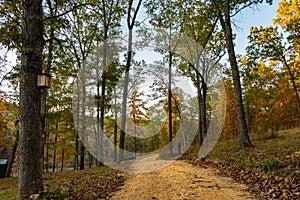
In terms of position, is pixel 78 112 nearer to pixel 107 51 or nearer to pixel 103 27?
pixel 107 51

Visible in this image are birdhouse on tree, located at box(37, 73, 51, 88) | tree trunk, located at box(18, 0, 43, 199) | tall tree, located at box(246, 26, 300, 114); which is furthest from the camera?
tall tree, located at box(246, 26, 300, 114)

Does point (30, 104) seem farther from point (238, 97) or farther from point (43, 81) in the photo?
point (238, 97)

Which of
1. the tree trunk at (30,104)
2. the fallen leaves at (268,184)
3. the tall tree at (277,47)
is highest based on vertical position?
the tall tree at (277,47)

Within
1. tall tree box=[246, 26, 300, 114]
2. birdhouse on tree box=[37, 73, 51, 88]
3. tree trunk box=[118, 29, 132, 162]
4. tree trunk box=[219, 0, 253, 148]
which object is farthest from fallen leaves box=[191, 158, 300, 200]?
tall tree box=[246, 26, 300, 114]

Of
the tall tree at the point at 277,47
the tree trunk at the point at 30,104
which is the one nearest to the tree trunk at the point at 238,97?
the tall tree at the point at 277,47

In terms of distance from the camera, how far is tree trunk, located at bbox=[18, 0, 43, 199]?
4121 mm

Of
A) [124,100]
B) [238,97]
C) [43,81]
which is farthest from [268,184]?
[124,100]

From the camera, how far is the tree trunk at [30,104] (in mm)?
4121

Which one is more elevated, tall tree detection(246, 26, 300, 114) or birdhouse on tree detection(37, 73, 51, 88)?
tall tree detection(246, 26, 300, 114)

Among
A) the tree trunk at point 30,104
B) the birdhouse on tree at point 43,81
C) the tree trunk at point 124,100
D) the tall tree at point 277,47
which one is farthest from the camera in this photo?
the tall tree at point 277,47

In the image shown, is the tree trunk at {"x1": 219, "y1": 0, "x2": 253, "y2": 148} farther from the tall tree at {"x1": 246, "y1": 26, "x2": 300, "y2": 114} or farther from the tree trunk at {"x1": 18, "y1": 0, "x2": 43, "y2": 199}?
the tree trunk at {"x1": 18, "y1": 0, "x2": 43, "y2": 199}

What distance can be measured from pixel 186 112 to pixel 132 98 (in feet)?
18.9

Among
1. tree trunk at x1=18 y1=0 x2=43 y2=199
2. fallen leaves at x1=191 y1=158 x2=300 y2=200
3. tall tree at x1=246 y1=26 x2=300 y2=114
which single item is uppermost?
tall tree at x1=246 y1=26 x2=300 y2=114

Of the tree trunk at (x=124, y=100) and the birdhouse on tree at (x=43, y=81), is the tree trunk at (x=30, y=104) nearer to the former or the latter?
the birdhouse on tree at (x=43, y=81)
